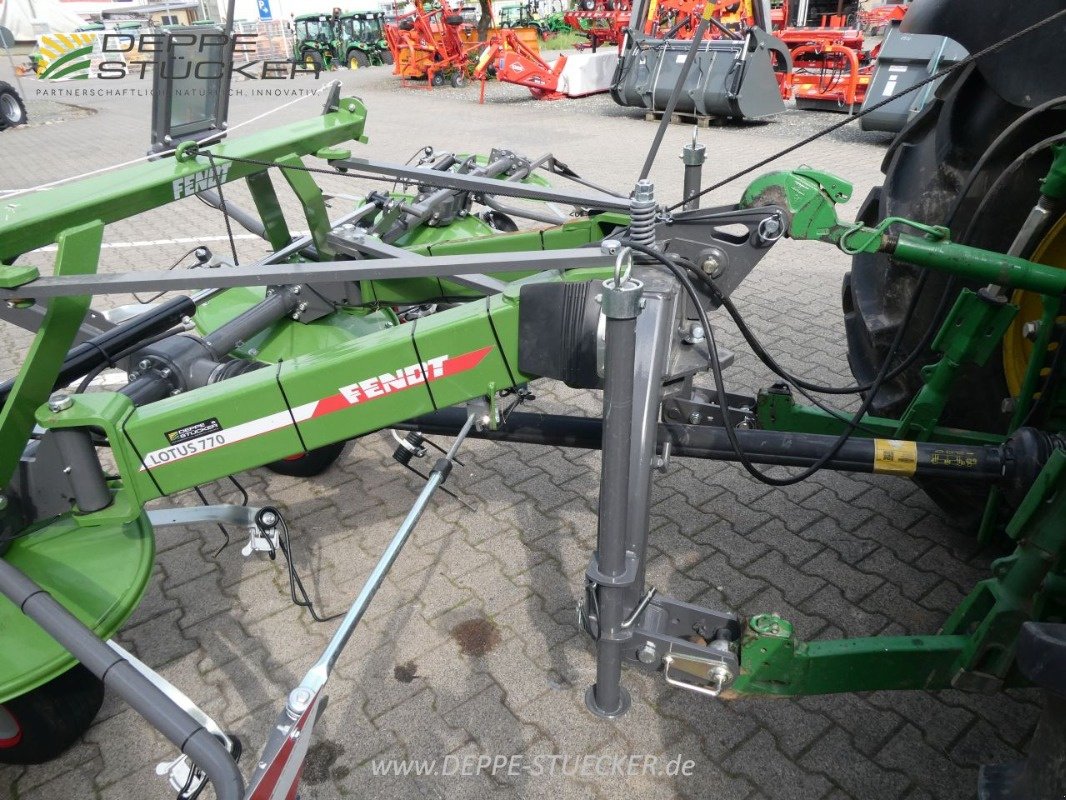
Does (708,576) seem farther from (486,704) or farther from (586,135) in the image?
(586,135)

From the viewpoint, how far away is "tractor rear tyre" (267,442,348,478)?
3.53 m

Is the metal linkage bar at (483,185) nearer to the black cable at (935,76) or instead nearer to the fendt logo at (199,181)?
the fendt logo at (199,181)

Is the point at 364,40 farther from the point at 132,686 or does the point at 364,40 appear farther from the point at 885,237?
the point at 132,686

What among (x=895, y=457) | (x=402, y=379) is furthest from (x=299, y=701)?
(x=895, y=457)

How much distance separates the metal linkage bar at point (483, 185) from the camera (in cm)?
306

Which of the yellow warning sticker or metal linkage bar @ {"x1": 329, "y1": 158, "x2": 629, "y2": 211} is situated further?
metal linkage bar @ {"x1": 329, "y1": 158, "x2": 629, "y2": 211}

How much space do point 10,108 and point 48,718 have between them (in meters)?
15.8

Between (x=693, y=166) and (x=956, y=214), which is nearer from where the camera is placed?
(x=956, y=214)

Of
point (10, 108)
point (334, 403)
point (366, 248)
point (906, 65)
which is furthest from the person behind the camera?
point (10, 108)

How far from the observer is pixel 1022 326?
240 centimetres

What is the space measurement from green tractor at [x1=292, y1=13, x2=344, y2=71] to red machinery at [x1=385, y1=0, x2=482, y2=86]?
4.01 metres

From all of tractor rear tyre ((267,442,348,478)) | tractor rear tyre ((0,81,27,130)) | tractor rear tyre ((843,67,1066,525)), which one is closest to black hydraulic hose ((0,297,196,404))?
tractor rear tyre ((267,442,348,478))

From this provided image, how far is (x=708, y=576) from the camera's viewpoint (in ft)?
9.49

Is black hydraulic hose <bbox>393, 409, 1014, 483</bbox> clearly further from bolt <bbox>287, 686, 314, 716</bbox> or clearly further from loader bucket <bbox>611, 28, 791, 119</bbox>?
loader bucket <bbox>611, 28, 791, 119</bbox>
